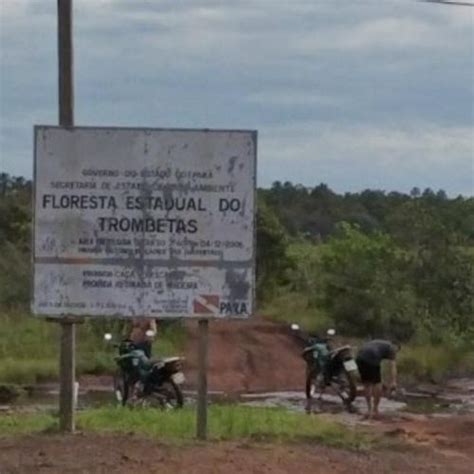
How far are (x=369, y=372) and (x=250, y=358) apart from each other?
14.5m

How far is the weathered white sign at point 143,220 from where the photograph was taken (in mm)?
13617

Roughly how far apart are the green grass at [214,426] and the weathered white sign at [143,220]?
1456 millimetres

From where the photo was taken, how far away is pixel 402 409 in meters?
24.0

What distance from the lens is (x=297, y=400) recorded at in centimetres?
2567

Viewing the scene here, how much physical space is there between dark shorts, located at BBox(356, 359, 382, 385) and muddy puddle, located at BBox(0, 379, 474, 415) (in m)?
0.89

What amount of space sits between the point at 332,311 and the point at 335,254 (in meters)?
1.67

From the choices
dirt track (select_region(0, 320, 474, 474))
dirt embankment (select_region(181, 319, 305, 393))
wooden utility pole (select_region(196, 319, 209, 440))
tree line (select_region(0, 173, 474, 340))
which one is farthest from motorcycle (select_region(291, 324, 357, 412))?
tree line (select_region(0, 173, 474, 340))

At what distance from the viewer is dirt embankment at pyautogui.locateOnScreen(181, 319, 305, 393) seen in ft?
104

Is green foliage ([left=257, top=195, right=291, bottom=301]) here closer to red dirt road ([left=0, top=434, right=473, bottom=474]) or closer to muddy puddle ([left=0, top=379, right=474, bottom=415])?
Answer: muddy puddle ([left=0, top=379, right=474, bottom=415])

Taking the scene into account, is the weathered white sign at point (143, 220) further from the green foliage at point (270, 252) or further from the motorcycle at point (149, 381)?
the green foliage at point (270, 252)

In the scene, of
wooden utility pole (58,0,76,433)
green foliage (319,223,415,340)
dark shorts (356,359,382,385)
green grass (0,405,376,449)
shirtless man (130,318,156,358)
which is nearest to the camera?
wooden utility pole (58,0,76,433)

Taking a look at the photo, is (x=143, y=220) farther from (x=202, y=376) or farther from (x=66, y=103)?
(x=202, y=376)

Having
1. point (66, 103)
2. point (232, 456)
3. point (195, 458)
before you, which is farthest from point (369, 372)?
point (195, 458)

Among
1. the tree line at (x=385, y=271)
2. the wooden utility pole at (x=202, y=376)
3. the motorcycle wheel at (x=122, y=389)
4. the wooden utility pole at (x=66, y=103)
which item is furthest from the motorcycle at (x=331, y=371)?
the tree line at (x=385, y=271)
